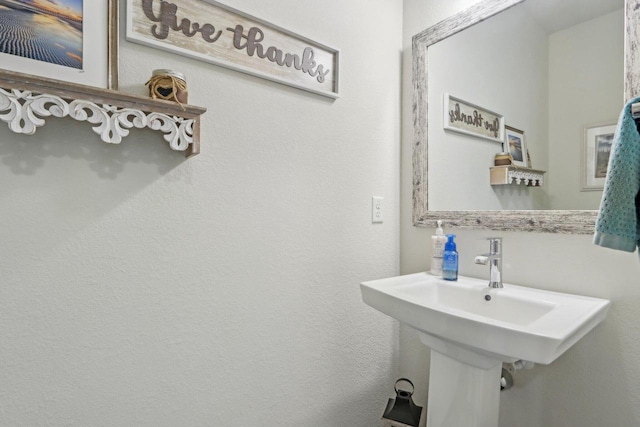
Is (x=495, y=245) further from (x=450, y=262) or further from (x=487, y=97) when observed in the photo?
(x=487, y=97)

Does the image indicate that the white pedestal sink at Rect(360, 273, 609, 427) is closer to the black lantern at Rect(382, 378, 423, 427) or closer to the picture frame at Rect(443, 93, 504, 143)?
the black lantern at Rect(382, 378, 423, 427)

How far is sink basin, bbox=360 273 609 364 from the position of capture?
0.70m

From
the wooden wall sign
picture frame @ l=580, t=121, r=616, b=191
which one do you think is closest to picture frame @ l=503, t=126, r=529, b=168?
picture frame @ l=580, t=121, r=616, b=191

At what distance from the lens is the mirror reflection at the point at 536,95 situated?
98 cm

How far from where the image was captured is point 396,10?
1.51 metres

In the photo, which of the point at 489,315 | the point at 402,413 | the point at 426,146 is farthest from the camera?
the point at 426,146

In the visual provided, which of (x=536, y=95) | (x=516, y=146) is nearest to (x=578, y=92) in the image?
(x=536, y=95)

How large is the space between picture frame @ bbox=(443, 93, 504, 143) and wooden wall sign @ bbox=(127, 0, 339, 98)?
1.59ft

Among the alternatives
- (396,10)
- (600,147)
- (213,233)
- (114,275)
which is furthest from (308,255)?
(396,10)

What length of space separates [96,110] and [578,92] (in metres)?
1.36

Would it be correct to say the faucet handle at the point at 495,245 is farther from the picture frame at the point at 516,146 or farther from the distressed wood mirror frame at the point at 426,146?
the picture frame at the point at 516,146

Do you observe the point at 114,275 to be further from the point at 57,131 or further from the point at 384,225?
the point at 384,225

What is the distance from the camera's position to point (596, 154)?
0.99 m

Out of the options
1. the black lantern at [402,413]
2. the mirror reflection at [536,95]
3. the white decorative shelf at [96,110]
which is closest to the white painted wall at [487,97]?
the mirror reflection at [536,95]
